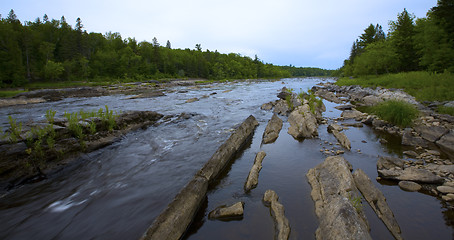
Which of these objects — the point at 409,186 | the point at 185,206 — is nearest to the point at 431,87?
the point at 409,186

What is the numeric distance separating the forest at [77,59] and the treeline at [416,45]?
79729 mm

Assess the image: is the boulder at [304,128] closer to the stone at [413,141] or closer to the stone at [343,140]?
the stone at [343,140]

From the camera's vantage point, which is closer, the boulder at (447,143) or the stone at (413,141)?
the boulder at (447,143)

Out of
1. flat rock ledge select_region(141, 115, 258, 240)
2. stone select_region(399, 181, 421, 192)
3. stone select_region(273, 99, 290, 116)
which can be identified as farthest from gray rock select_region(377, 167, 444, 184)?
stone select_region(273, 99, 290, 116)

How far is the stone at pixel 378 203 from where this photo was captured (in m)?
4.51

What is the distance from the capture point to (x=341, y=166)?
622cm

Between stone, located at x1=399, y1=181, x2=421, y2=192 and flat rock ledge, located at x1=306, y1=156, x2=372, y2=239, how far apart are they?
1.85 metres

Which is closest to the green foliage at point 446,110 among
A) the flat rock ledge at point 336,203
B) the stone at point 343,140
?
the stone at point 343,140

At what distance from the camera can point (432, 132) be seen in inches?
395

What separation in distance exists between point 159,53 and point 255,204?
11612 centimetres

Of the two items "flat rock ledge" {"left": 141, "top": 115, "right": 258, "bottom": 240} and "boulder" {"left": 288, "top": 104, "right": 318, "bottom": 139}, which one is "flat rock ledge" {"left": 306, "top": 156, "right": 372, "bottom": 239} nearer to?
"flat rock ledge" {"left": 141, "top": 115, "right": 258, "bottom": 240}

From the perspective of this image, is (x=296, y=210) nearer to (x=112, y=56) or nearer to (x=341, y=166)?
(x=341, y=166)

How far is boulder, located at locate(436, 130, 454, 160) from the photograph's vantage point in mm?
8695

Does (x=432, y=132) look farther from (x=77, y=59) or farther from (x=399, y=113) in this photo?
(x=77, y=59)
